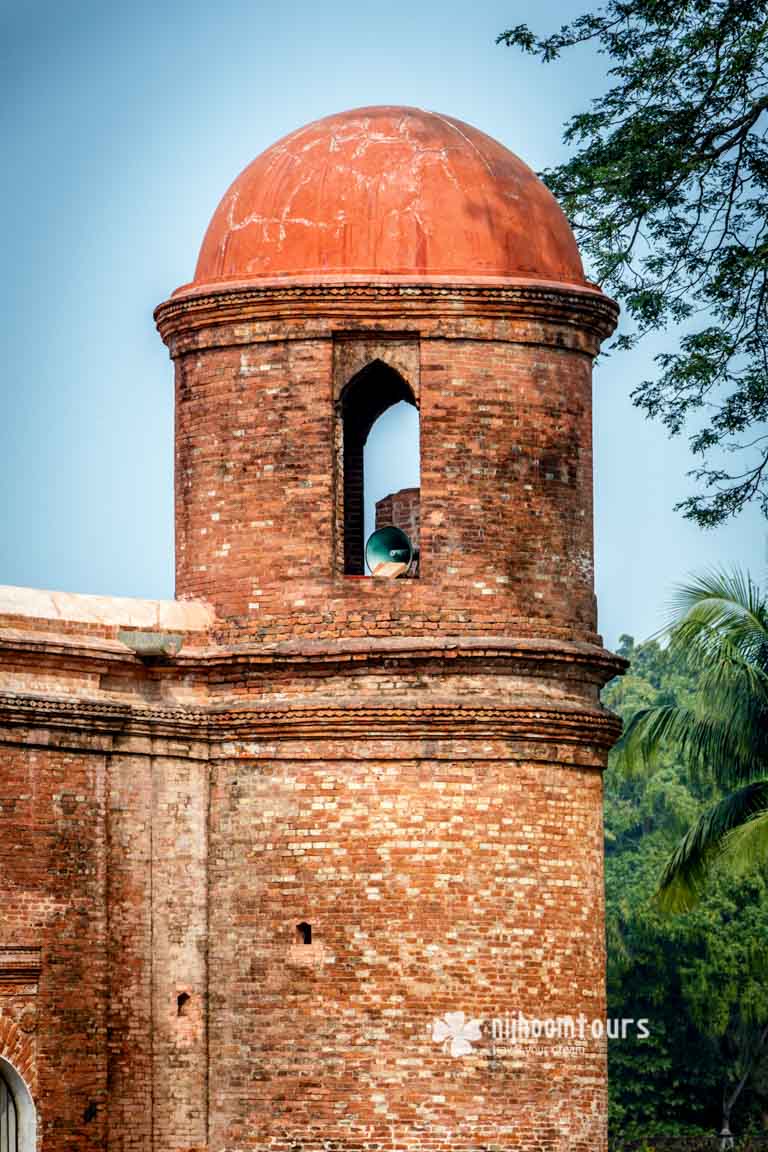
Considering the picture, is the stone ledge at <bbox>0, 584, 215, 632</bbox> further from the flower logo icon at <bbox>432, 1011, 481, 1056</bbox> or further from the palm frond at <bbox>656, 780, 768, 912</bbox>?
the palm frond at <bbox>656, 780, 768, 912</bbox>

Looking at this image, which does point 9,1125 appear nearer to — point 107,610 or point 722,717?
point 107,610

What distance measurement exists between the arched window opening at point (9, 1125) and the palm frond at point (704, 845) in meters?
7.57

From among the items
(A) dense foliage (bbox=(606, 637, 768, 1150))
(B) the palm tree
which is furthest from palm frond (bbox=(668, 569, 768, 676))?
(A) dense foliage (bbox=(606, 637, 768, 1150))

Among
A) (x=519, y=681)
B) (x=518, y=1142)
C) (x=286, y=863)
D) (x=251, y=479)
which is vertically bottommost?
(x=518, y=1142)

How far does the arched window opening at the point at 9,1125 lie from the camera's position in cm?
2014

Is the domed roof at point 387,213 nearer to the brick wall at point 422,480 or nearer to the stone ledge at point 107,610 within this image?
the brick wall at point 422,480

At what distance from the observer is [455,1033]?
68.0ft

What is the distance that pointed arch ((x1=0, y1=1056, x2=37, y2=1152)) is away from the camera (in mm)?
20094

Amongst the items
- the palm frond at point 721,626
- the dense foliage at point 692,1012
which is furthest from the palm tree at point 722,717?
the dense foliage at point 692,1012

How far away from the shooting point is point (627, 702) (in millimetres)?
54000

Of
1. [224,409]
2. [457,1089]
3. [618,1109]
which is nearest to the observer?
[457,1089]

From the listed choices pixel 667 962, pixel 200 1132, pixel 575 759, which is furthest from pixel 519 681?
pixel 667 962

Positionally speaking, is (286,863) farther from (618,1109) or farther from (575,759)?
(618,1109)

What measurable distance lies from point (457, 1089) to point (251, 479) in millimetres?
4951
